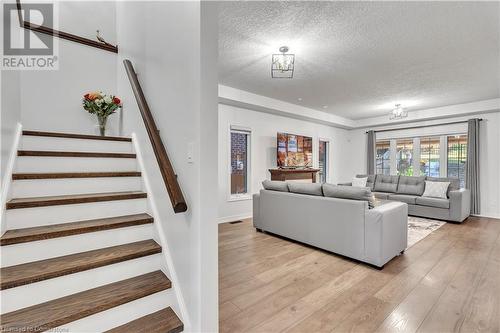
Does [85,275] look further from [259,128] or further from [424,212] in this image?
[424,212]

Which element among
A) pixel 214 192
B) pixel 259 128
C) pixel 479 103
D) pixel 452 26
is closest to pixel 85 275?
pixel 214 192

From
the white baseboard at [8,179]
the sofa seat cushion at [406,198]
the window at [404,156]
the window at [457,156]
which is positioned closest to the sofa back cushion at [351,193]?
the white baseboard at [8,179]

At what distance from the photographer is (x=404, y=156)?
7094 millimetres

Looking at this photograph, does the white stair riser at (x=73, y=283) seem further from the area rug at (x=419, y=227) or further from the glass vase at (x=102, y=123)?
the area rug at (x=419, y=227)

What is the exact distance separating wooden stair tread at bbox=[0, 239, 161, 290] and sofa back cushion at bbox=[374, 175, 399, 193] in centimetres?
626

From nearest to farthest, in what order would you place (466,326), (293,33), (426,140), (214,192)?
1. (214,192)
2. (466,326)
3. (293,33)
4. (426,140)

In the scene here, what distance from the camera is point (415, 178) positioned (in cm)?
600

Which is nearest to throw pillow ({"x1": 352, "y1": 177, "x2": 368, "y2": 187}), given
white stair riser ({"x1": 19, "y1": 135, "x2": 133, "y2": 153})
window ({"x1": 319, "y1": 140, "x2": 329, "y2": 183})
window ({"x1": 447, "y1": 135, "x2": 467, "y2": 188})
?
window ({"x1": 319, "y1": 140, "x2": 329, "y2": 183})

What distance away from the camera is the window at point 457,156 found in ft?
19.7

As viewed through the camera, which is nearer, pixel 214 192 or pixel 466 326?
pixel 214 192

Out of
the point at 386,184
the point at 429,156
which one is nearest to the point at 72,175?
the point at 386,184

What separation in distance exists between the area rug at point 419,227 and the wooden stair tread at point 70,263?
372 centimetres

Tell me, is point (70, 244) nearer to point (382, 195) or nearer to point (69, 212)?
point (69, 212)

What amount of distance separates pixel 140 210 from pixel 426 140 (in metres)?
7.46
